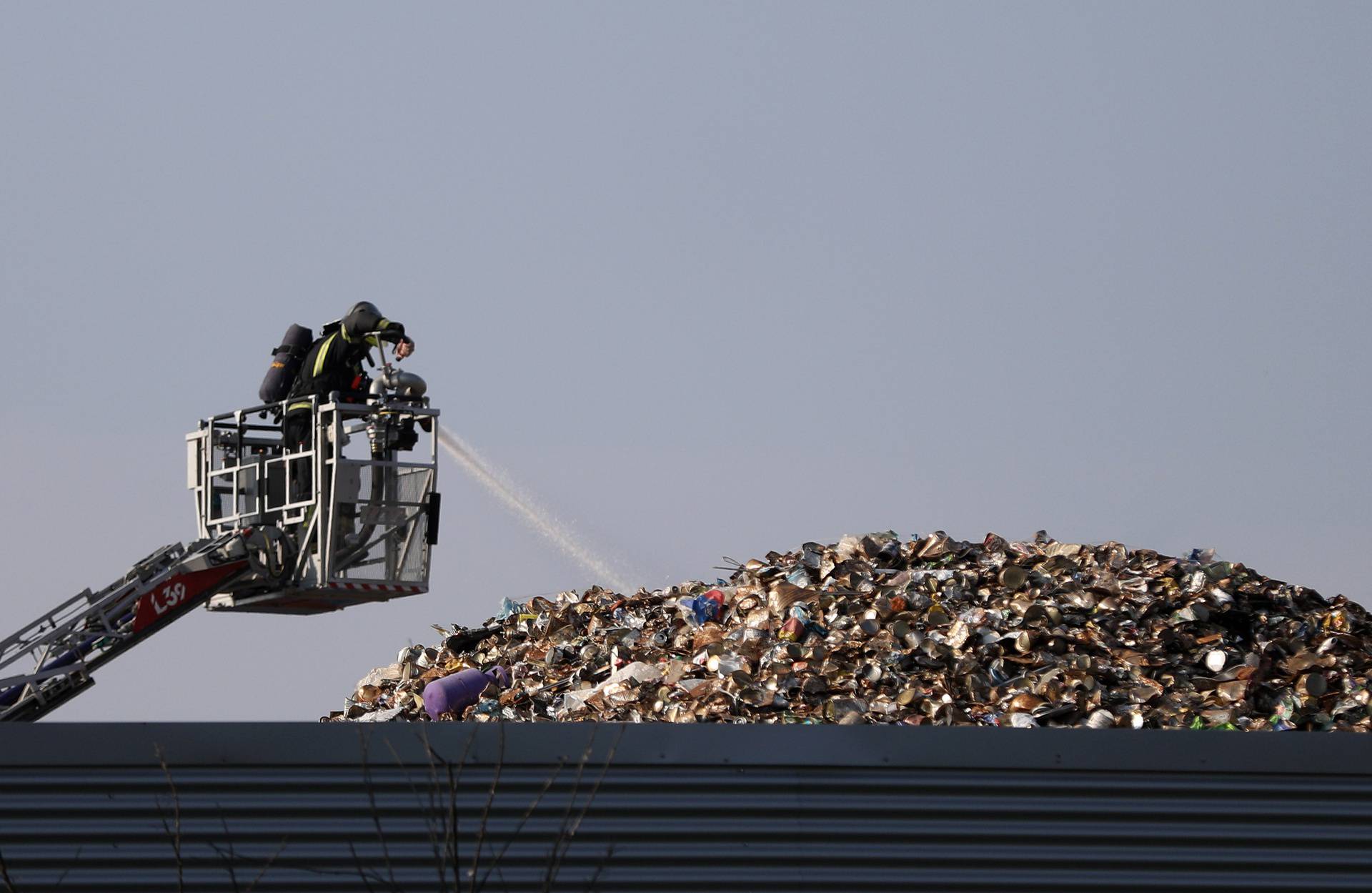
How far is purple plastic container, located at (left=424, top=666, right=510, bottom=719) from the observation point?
14.9 metres

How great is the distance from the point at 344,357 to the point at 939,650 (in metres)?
5.03

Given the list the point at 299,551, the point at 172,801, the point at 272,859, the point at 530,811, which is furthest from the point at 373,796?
the point at 299,551

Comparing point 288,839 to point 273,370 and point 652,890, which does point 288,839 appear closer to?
point 652,890

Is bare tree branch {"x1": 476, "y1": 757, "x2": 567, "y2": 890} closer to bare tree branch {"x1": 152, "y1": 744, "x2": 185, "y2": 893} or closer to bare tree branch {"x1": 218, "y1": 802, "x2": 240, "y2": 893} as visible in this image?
bare tree branch {"x1": 218, "y1": 802, "x2": 240, "y2": 893}

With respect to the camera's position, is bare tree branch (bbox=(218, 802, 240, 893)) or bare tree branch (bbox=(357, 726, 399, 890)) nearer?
bare tree branch (bbox=(357, 726, 399, 890))

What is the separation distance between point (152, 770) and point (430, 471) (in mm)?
6970

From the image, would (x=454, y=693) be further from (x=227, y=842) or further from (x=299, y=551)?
(x=227, y=842)

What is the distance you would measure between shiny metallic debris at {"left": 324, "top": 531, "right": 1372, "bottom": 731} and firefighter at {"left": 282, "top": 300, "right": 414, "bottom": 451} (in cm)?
233

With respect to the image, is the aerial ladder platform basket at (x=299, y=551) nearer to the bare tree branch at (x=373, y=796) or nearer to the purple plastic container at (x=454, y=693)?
the purple plastic container at (x=454, y=693)

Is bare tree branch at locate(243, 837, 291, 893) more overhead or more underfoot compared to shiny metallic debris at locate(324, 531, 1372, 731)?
more underfoot

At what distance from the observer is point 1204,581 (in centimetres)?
1576

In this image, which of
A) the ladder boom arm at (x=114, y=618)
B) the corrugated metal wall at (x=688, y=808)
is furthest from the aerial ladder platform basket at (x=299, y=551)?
the corrugated metal wall at (x=688, y=808)

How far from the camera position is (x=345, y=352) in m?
14.6

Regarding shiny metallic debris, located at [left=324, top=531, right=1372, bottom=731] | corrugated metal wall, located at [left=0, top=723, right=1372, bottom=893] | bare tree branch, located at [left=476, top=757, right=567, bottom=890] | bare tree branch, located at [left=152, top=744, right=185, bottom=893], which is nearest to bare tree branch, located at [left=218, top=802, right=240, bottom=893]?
corrugated metal wall, located at [left=0, top=723, right=1372, bottom=893]
